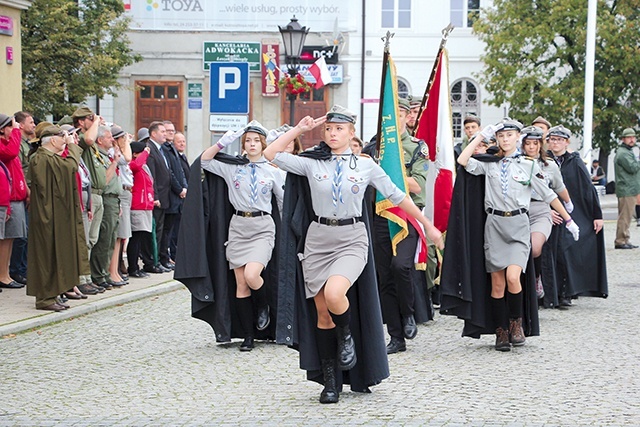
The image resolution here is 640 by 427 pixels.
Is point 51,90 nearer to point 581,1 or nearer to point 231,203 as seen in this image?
point 581,1

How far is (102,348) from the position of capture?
10.2 m

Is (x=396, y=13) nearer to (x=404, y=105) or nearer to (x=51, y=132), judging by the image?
(x=51, y=132)

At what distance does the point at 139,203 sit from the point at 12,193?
2.18m

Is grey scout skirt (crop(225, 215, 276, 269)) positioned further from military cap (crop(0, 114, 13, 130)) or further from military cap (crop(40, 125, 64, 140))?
military cap (crop(0, 114, 13, 130))

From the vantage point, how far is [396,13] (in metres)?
45.2

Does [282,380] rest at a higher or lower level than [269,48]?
lower

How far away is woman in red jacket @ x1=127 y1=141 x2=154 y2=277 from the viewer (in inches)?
617

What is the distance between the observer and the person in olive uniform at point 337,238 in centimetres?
780

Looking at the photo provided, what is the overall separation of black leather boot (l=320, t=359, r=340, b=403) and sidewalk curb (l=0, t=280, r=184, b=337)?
4.28 meters

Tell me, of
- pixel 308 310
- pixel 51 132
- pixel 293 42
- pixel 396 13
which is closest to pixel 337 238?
pixel 308 310

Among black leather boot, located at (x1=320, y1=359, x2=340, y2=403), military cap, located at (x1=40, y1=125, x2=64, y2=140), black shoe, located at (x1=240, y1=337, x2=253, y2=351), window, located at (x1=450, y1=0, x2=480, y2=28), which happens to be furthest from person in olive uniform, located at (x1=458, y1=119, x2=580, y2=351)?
window, located at (x1=450, y1=0, x2=480, y2=28)

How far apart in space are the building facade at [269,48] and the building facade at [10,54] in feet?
82.1

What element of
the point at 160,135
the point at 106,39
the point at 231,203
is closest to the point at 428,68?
the point at 106,39

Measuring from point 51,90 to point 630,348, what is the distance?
25.3m
